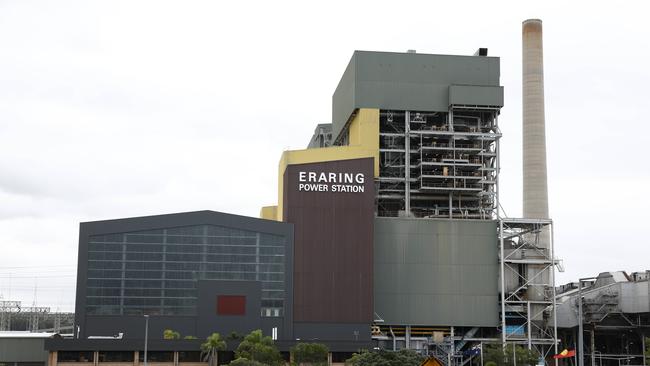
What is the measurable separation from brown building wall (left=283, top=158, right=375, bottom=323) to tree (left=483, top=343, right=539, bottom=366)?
16.4 metres

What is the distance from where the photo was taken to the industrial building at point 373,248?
111000mm

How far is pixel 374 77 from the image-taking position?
12512cm

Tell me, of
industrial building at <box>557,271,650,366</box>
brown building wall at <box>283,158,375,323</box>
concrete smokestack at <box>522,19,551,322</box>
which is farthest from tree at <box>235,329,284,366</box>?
industrial building at <box>557,271,650,366</box>

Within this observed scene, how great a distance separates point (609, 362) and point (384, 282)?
43.8m

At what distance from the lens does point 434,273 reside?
119 metres

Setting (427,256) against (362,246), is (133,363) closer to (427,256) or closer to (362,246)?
(362,246)

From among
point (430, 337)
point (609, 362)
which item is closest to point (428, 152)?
point (430, 337)

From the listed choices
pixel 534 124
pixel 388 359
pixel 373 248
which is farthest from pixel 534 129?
pixel 388 359

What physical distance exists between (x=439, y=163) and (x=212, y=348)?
140ft

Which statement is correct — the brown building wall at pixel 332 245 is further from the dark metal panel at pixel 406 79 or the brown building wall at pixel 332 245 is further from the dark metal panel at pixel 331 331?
the dark metal panel at pixel 406 79

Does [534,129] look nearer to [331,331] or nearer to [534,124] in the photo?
[534,124]

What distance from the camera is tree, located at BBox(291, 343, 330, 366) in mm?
97875

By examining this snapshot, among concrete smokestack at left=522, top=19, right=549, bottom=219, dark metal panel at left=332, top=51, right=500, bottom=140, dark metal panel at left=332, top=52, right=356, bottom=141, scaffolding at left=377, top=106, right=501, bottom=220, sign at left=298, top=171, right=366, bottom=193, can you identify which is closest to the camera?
sign at left=298, top=171, right=366, bottom=193

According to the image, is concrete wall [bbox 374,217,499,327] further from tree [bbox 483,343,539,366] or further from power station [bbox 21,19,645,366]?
tree [bbox 483,343,539,366]
